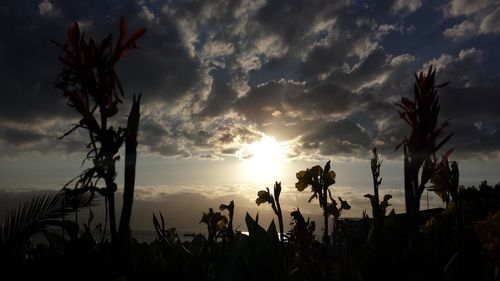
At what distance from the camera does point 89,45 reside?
48.1 inches

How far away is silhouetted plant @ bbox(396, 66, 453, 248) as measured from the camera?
1374 mm

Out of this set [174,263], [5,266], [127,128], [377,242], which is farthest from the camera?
[5,266]

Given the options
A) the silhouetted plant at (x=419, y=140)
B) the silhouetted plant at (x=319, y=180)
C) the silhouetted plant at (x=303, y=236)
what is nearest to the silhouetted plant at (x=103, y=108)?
the silhouetted plant at (x=419, y=140)

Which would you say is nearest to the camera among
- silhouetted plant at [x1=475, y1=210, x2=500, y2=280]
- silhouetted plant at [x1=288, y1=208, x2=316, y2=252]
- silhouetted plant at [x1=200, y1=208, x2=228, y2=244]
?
silhouetted plant at [x1=475, y1=210, x2=500, y2=280]

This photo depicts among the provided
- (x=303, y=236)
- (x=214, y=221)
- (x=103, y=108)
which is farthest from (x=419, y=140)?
(x=214, y=221)

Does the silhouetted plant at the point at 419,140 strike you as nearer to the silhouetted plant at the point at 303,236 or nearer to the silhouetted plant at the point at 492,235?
the silhouetted plant at the point at 492,235

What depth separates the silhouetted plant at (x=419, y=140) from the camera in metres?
1.37

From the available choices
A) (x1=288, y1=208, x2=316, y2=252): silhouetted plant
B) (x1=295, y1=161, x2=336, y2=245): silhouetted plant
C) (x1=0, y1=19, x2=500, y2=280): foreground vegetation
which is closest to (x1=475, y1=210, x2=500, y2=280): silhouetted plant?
(x1=0, y1=19, x2=500, y2=280): foreground vegetation

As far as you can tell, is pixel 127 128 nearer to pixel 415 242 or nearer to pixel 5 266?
pixel 415 242

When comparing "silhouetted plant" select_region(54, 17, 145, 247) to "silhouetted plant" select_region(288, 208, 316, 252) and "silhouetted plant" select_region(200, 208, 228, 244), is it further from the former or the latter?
"silhouetted plant" select_region(200, 208, 228, 244)

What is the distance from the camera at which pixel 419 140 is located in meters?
1.39

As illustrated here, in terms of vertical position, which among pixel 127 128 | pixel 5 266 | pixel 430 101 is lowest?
pixel 5 266

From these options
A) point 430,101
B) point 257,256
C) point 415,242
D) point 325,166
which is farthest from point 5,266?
point 325,166

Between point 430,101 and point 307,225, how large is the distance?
78.1 inches
